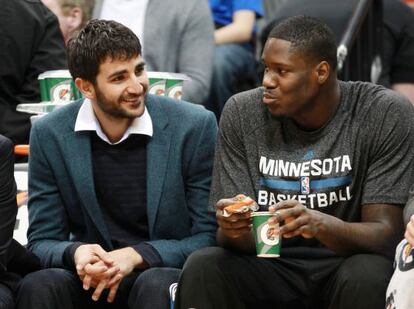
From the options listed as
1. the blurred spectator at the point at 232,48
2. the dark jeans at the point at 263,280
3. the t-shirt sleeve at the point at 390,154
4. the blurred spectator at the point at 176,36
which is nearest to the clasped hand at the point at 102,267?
the dark jeans at the point at 263,280

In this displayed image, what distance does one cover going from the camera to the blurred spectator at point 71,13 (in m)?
6.65

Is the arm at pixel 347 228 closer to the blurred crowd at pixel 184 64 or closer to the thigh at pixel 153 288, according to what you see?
the blurred crowd at pixel 184 64

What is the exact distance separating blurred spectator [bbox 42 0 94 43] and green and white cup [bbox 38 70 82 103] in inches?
38.2

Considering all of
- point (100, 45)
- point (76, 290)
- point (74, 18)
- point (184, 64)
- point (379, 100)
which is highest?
point (100, 45)

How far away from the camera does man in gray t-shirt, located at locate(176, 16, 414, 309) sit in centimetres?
462

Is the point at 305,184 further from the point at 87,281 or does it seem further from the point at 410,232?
the point at 87,281

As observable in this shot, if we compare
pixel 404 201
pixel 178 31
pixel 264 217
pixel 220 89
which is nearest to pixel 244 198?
pixel 264 217

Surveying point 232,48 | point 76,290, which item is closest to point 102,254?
point 76,290

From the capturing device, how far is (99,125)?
514 centimetres

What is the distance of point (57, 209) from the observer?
5.15m

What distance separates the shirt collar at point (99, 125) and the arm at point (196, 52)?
1.59 m

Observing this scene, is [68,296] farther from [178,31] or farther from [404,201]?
[178,31]

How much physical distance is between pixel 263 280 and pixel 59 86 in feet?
5.06

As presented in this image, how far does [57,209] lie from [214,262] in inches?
32.4
